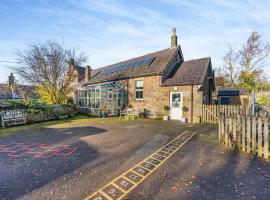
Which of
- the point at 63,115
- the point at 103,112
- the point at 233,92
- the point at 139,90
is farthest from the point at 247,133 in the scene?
the point at 233,92

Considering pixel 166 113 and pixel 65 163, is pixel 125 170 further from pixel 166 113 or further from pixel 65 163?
pixel 166 113

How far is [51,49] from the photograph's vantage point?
53.3ft

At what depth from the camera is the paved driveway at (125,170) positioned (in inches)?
123

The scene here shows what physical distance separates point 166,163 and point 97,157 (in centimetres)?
240

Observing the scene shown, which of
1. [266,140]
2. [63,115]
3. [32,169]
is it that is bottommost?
[32,169]

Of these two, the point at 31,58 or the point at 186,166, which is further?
the point at 31,58

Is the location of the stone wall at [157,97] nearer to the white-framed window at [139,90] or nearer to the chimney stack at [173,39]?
the white-framed window at [139,90]

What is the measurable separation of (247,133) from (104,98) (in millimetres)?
13308

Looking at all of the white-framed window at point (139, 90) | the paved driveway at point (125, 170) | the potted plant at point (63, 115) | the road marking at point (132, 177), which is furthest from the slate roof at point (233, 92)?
the potted plant at point (63, 115)

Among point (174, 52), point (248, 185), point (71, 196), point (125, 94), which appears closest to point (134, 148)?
point (71, 196)

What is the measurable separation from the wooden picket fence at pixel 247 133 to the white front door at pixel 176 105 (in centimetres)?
655

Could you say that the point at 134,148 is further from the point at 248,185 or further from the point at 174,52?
the point at 174,52

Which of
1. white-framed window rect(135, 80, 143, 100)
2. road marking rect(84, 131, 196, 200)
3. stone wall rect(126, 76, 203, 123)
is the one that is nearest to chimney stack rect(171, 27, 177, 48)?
stone wall rect(126, 76, 203, 123)

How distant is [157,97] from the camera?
1408 cm
